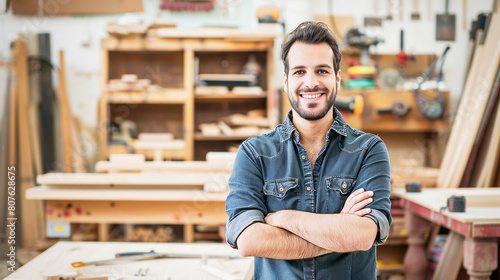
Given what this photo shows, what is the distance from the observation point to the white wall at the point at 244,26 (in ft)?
14.0

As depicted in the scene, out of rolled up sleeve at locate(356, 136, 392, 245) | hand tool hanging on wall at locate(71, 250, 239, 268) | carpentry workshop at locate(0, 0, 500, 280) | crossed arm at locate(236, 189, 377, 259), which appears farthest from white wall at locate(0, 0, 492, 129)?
crossed arm at locate(236, 189, 377, 259)

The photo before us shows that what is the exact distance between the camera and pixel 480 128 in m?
3.02

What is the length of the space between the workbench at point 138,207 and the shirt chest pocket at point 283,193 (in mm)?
1365

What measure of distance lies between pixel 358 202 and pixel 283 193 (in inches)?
10.3

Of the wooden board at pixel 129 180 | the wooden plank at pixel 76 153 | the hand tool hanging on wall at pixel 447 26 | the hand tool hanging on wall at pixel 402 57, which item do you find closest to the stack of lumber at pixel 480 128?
the hand tool hanging on wall at pixel 402 57

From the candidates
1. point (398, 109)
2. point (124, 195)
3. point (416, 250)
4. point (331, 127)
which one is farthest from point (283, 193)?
point (398, 109)

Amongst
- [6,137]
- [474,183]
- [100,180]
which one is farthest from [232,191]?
[6,137]

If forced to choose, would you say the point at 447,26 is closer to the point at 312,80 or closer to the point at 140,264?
the point at 312,80

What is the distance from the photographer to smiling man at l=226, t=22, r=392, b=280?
134 cm

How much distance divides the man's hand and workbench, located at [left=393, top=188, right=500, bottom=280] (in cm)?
115

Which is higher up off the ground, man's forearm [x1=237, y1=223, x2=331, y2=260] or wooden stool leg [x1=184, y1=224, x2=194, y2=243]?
man's forearm [x1=237, y1=223, x2=331, y2=260]

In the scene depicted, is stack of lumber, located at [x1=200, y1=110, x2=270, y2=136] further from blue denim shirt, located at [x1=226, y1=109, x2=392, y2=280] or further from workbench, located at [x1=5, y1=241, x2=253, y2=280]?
blue denim shirt, located at [x1=226, y1=109, x2=392, y2=280]

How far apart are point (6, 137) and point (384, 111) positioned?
3.70m

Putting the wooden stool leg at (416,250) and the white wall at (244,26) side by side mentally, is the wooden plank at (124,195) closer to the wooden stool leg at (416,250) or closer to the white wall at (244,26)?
the wooden stool leg at (416,250)
